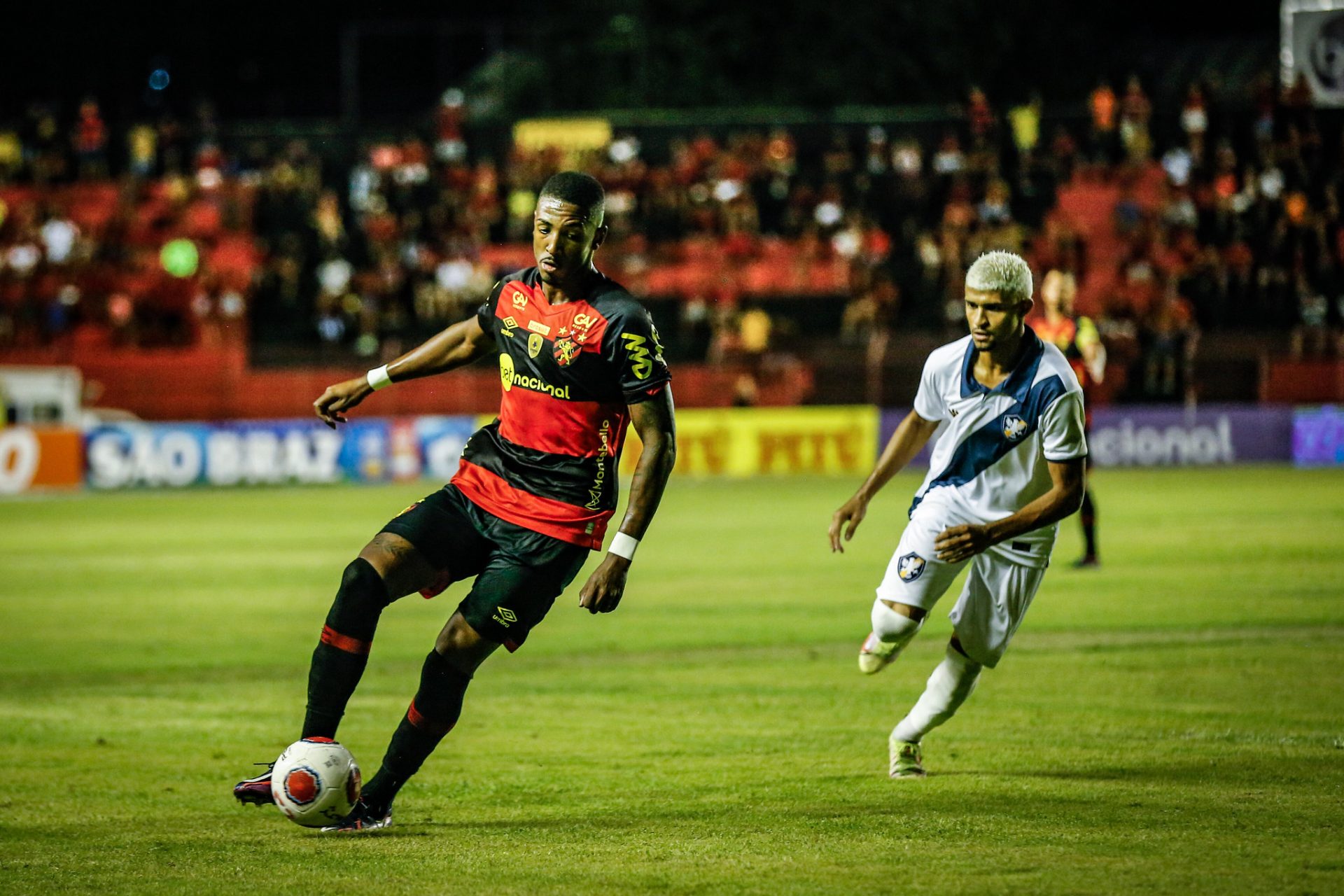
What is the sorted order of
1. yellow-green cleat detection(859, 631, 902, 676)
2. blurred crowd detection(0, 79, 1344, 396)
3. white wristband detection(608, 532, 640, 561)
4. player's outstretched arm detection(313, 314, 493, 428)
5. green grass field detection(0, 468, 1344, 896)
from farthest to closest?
blurred crowd detection(0, 79, 1344, 396) → yellow-green cleat detection(859, 631, 902, 676) → player's outstretched arm detection(313, 314, 493, 428) → white wristband detection(608, 532, 640, 561) → green grass field detection(0, 468, 1344, 896)

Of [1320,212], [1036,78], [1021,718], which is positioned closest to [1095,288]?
[1320,212]

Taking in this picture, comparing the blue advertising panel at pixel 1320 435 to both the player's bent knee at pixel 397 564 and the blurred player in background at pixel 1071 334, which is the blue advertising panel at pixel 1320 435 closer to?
the blurred player in background at pixel 1071 334

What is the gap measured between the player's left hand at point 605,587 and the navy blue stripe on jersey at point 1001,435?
1.73 metres

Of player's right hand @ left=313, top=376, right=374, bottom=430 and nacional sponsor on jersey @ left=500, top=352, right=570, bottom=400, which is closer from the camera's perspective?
nacional sponsor on jersey @ left=500, top=352, right=570, bottom=400

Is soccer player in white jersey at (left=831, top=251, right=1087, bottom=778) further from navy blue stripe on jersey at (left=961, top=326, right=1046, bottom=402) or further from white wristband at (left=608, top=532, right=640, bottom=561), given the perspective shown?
white wristband at (left=608, top=532, right=640, bottom=561)

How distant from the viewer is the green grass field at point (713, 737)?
5809mm

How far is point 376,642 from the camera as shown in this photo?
→ 12070mm

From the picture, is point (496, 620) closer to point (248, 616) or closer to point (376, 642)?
point (376, 642)

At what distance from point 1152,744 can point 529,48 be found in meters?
53.1

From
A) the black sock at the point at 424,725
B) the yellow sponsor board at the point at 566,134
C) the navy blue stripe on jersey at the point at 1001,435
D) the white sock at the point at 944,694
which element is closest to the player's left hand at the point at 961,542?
the navy blue stripe on jersey at the point at 1001,435

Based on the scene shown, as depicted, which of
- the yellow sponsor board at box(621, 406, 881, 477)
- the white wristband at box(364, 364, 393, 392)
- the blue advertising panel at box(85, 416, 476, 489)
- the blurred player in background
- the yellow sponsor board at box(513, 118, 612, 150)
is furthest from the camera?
the yellow sponsor board at box(513, 118, 612, 150)

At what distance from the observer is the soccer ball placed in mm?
5996

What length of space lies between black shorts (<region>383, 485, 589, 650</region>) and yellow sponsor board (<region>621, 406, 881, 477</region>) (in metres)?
22.3

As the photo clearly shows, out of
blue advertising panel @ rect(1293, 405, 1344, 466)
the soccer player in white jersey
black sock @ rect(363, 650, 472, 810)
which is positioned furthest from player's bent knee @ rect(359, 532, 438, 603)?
blue advertising panel @ rect(1293, 405, 1344, 466)
